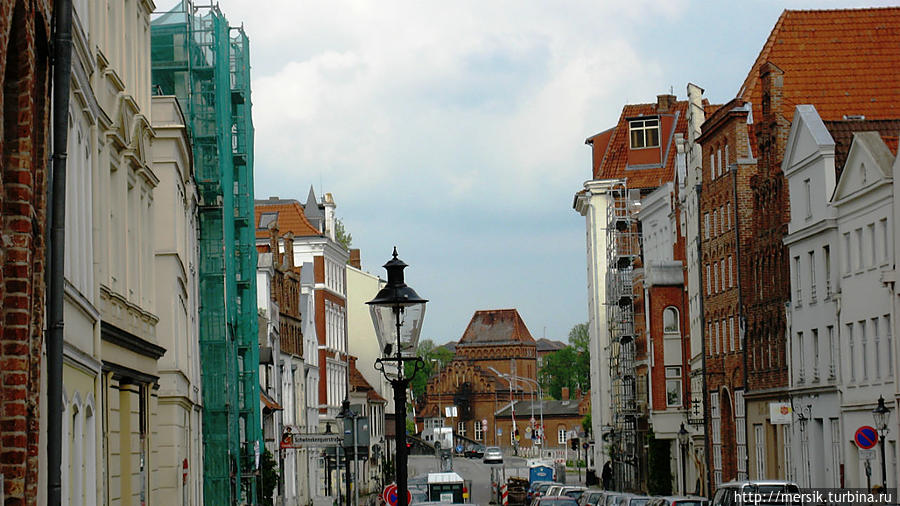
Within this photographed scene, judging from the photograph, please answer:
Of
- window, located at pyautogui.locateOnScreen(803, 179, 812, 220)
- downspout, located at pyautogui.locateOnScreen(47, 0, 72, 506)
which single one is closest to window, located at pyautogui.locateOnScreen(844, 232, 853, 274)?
window, located at pyautogui.locateOnScreen(803, 179, 812, 220)

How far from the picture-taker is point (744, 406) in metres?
58.0

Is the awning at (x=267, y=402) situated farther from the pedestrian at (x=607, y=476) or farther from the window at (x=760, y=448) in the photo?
the pedestrian at (x=607, y=476)

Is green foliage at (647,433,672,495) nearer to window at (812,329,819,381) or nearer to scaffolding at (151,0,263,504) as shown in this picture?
window at (812,329,819,381)

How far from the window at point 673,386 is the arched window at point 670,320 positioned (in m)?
1.86

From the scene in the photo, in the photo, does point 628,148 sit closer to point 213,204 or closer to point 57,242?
point 213,204

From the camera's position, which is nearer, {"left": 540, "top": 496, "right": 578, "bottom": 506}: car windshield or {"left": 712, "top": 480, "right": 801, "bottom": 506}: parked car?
{"left": 712, "top": 480, "right": 801, "bottom": 506}: parked car

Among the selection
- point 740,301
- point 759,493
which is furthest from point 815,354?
point 759,493

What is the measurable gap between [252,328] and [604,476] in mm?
46546

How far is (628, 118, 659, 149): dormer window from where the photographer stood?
320ft

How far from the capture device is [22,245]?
41.5ft

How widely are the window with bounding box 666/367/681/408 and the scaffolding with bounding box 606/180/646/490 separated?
569 centimetres

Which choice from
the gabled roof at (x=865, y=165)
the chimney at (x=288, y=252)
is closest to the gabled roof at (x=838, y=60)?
the gabled roof at (x=865, y=165)

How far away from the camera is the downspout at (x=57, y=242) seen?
45.5 ft

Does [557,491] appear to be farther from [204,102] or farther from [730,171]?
[204,102]
